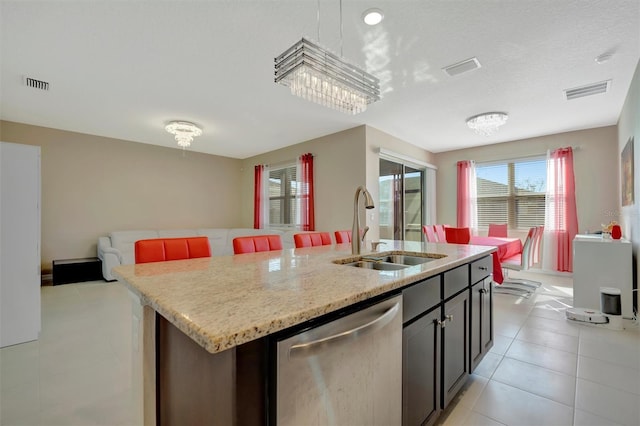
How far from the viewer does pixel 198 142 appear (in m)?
5.81

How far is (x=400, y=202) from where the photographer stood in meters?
5.57

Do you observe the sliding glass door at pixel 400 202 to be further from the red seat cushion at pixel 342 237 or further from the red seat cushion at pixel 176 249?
the red seat cushion at pixel 176 249

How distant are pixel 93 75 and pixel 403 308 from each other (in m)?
→ 3.76

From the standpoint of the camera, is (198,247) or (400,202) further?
(400,202)

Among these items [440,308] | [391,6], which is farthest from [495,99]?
[440,308]

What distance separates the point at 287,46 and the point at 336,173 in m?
2.68

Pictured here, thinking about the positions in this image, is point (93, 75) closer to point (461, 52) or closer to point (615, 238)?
point (461, 52)

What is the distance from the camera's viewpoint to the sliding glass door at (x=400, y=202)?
5281mm

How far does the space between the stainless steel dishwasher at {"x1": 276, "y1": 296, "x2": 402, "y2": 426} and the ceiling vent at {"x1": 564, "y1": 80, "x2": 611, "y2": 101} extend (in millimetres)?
3842

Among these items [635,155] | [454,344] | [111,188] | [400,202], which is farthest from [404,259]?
[111,188]

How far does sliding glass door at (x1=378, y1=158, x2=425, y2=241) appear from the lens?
528cm

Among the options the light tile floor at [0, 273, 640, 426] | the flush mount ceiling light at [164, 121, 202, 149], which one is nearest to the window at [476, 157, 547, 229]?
the light tile floor at [0, 273, 640, 426]

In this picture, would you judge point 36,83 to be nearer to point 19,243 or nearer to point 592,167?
point 19,243

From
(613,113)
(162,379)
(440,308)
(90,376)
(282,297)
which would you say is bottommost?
(90,376)
